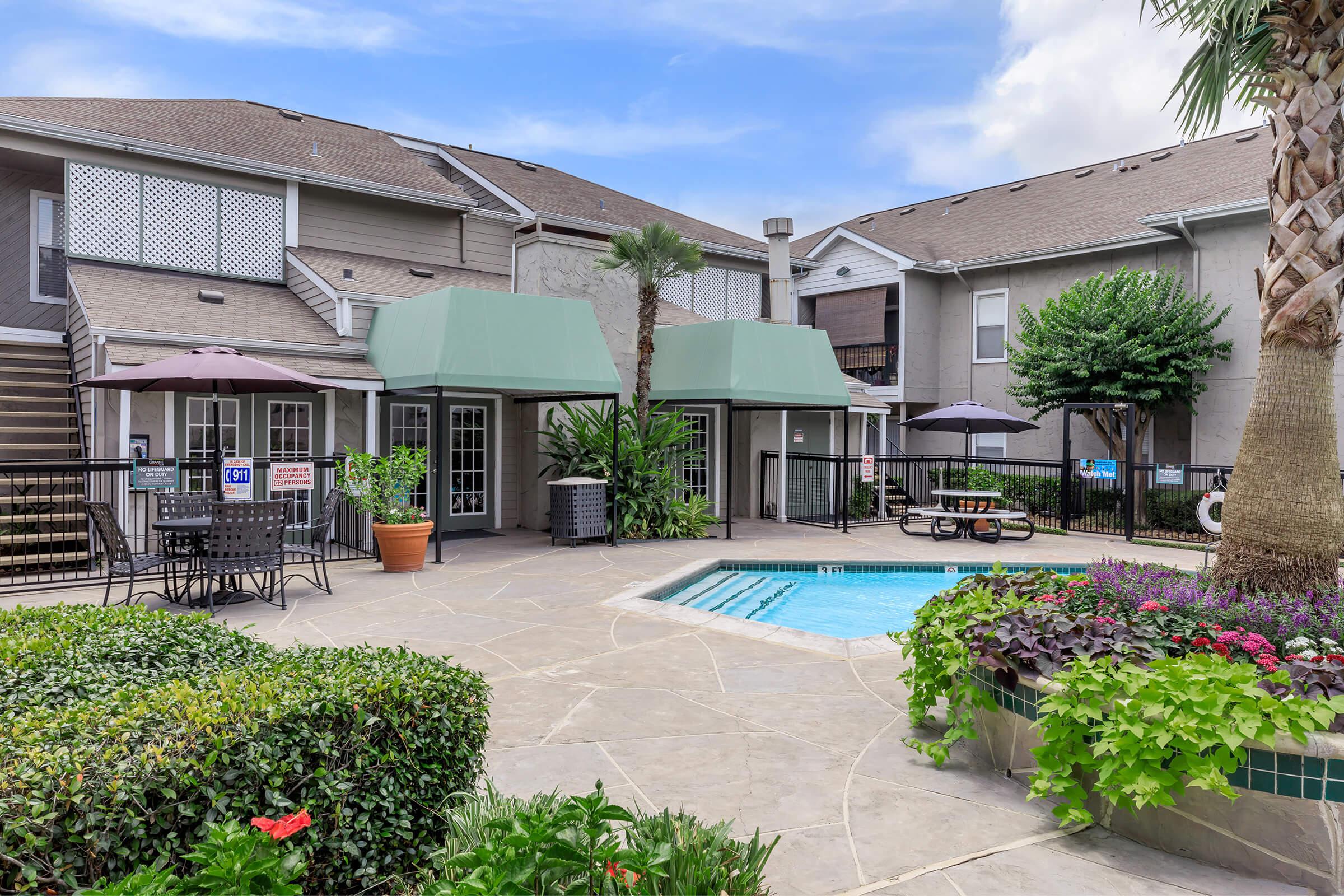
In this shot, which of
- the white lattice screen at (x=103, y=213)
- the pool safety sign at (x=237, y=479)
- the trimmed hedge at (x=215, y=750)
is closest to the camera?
the trimmed hedge at (x=215, y=750)

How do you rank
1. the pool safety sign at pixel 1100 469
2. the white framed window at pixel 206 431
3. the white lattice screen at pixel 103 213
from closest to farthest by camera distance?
1. the white framed window at pixel 206 431
2. the white lattice screen at pixel 103 213
3. the pool safety sign at pixel 1100 469

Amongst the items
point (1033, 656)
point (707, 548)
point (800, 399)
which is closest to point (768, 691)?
point (1033, 656)

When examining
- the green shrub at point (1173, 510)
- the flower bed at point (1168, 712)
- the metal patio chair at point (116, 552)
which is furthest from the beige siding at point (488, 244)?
the flower bed at point (1168, 712)

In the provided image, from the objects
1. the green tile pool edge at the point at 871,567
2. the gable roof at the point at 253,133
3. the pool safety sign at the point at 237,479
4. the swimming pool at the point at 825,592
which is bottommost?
the swimming pool at the point at 825,592

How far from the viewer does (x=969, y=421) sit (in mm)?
15953

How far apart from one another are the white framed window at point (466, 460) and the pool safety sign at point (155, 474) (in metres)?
4.99

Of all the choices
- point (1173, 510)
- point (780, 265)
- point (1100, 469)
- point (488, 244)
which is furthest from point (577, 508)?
point (1173, 510)

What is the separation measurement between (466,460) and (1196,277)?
14.3 metres

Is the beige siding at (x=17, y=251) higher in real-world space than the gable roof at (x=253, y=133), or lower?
lower

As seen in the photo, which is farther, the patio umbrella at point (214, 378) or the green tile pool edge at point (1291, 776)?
the patio umbrella at point (214, 378)

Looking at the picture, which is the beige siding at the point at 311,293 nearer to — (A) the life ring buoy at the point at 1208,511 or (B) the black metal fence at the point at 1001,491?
(B) the black metal fence at the point at 1001,491

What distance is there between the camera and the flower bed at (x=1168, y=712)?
3172 mm

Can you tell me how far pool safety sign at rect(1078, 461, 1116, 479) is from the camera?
14.4m

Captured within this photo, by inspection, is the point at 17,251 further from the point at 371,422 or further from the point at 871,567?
the point at 871,567
